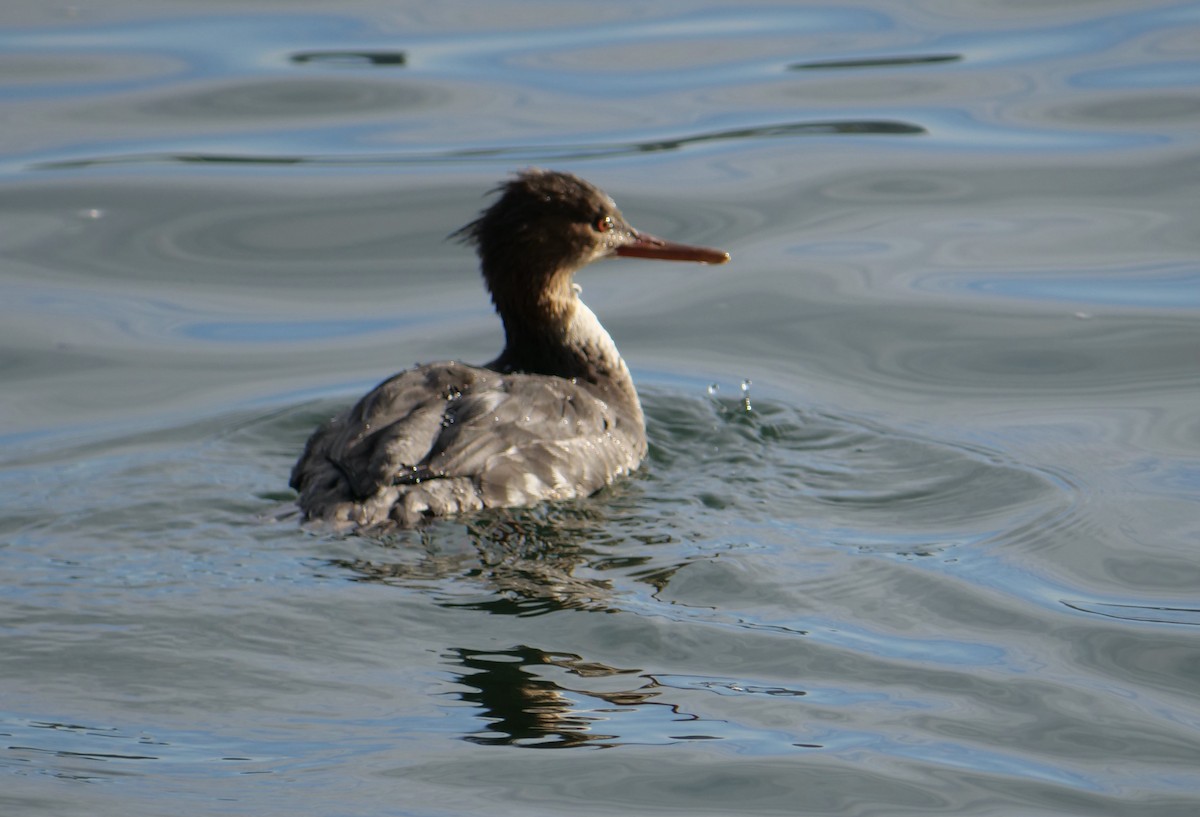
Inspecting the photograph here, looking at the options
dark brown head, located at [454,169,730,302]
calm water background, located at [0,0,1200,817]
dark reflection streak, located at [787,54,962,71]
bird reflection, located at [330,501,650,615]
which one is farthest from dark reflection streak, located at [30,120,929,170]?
bird reflection, located at [330,501,650,615]

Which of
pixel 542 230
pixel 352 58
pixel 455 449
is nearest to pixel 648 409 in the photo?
pixel 542 230

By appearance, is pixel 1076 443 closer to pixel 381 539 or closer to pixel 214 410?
pixel 381 539

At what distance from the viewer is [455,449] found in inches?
316

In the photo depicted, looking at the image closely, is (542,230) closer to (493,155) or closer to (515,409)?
(515,409)

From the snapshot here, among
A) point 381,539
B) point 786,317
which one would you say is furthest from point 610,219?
point 381,539

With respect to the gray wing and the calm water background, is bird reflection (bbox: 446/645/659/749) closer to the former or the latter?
the calm water background

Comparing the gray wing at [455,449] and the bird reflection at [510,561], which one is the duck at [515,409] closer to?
the gray wing at [455,449]

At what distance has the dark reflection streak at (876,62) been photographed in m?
15.1

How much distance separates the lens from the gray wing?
7.81m

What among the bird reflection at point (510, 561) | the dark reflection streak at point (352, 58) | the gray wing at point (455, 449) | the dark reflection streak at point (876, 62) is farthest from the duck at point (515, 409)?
the dark reflection streak at point (352, 58)

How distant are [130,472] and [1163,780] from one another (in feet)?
15.9

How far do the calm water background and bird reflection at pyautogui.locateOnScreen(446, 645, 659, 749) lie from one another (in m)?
0.02

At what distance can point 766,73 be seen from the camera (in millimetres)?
15016

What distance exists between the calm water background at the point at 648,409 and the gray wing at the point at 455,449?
17 centimetres
